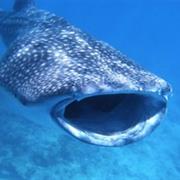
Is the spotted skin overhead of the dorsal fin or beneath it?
overhead

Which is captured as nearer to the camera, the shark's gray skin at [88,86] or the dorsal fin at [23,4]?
the shark's gray skin at [88,86]

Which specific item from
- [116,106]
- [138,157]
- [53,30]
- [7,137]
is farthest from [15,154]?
[116,106]

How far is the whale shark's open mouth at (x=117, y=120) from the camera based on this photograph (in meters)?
3.55

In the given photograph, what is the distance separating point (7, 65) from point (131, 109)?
162 centimetres

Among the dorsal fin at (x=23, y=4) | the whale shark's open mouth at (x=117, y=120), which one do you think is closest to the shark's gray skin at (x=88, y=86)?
the whale shark's open mouth at (x=117, y=120)

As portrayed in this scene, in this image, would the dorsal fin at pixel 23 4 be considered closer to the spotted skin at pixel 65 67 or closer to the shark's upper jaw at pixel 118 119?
the spotted skin at pixel 65 67

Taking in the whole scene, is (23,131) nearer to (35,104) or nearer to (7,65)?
(7,65)

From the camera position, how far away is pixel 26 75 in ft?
13.3

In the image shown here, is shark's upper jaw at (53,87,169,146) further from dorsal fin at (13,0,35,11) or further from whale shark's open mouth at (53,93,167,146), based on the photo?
dorsal fin at (13,0,35,11)

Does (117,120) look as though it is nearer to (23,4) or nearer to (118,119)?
(118,119)

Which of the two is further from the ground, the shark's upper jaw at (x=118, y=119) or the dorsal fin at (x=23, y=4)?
the shark's upper jaw at (x=118, y=119)

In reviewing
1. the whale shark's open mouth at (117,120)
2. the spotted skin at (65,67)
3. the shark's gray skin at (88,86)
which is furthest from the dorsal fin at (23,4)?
the whale shark's open mouth at (117,120)

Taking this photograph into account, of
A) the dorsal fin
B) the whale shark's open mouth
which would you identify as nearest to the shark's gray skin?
the whale shark's open mouth

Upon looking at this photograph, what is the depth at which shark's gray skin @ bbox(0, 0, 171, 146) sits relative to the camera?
3.46 metres
